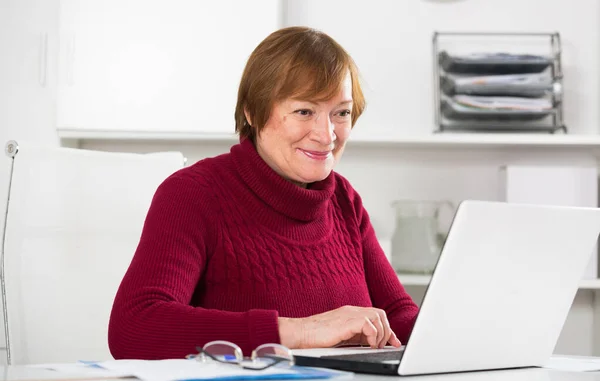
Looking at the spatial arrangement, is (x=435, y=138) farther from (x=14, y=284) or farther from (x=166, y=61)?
(x=14, y=284)

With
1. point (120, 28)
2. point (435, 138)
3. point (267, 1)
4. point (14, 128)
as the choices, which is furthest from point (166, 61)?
point (435, 138)

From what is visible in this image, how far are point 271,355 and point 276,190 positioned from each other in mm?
630

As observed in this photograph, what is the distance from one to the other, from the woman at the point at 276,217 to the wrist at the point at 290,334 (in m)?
0.18

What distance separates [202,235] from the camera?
56.6 inches

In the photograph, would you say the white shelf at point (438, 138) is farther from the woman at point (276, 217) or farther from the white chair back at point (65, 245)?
the woman at point (276, 217)

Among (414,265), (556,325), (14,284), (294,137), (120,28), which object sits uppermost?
(120,28)

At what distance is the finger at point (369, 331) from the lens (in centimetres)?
119

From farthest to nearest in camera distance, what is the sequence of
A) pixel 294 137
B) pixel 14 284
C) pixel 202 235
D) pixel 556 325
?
1. pixel 14 284
2. pixel 294 137
3. pixel 202 235
4. pixel 556 325

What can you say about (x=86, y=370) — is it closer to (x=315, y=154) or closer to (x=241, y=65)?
(x=315, y=154)

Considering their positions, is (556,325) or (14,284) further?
(14,284)

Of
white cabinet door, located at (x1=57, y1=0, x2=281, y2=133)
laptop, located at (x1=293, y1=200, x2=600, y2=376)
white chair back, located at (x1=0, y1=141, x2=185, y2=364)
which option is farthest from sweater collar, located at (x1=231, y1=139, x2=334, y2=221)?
white cabinet door, located at (x1=57, y1=0, x2=281, y2=133)

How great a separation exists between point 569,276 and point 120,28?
182 centimetres

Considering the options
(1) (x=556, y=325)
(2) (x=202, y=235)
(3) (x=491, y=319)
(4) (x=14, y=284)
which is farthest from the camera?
(4) (x=14, y=284)

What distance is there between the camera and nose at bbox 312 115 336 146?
157 centimetres
